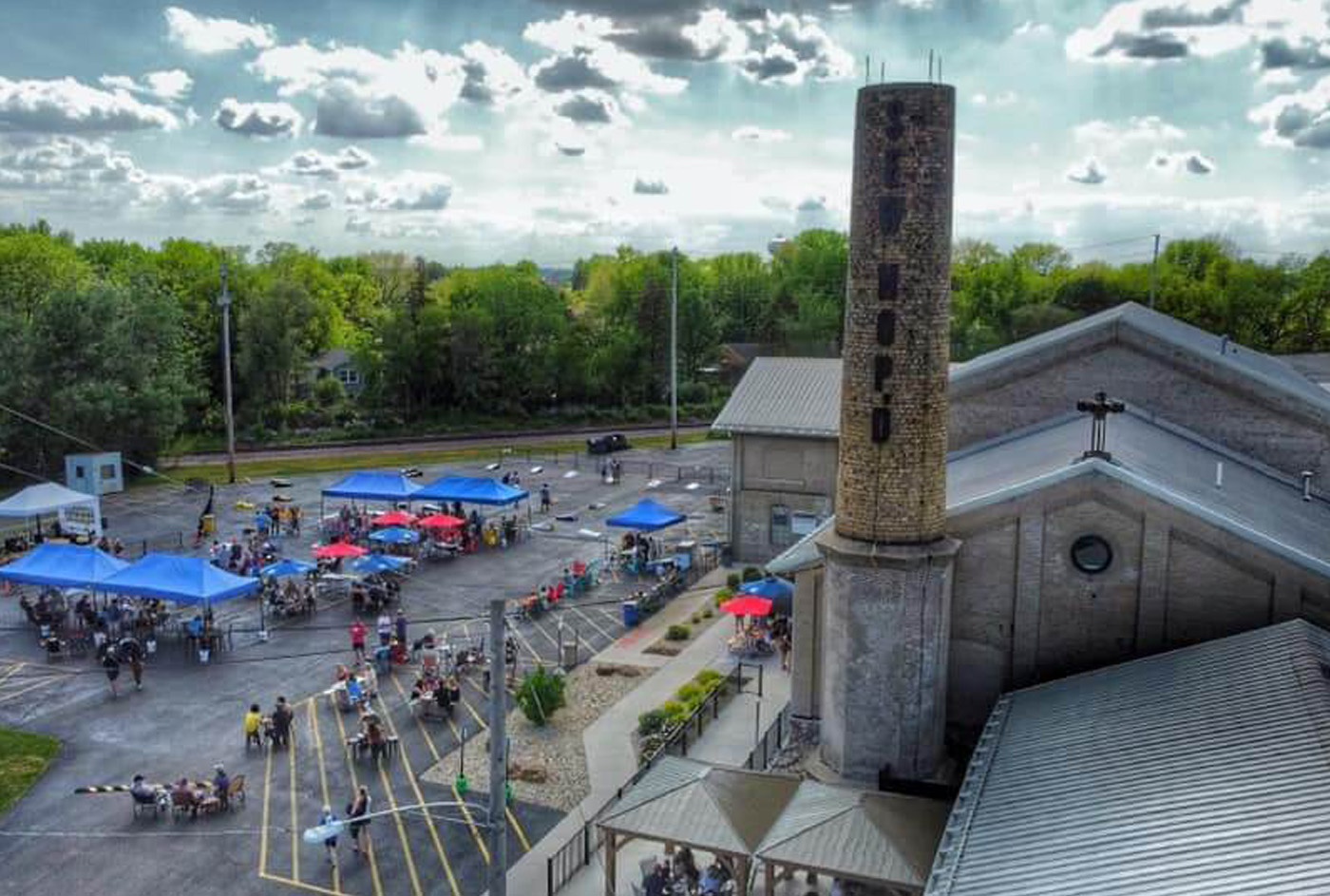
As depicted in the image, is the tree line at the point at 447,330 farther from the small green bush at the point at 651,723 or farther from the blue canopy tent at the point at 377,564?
the small green bush at the point at 651,723

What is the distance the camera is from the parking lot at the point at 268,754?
19.7m

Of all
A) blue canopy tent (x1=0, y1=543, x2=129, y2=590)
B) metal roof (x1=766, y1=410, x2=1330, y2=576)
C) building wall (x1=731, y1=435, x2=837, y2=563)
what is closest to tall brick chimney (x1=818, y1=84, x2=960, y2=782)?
metal roof (x1=766, y1=410, x2=1330, y2=576)

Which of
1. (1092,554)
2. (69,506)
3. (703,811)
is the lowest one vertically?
(703,811)

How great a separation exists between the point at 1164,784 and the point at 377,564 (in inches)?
1056

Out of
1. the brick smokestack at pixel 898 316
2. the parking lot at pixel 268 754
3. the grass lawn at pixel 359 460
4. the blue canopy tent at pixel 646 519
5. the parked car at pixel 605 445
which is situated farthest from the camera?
the parked car at pixel 605 445

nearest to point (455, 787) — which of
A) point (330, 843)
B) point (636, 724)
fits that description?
point (330, 843)

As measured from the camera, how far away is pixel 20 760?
2408cm

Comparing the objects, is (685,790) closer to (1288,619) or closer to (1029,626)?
(1029,626)

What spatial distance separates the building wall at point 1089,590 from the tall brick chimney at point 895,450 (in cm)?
90

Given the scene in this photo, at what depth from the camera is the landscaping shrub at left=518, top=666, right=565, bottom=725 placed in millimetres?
26375

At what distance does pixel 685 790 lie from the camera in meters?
18.7

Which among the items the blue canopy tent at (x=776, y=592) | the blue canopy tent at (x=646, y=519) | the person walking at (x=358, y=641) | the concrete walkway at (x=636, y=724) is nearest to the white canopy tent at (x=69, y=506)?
the person walking at (x=358, y=641)

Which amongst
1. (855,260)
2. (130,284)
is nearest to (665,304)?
(130,284)

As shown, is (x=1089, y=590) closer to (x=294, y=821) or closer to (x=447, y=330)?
(x=294, y=821)
